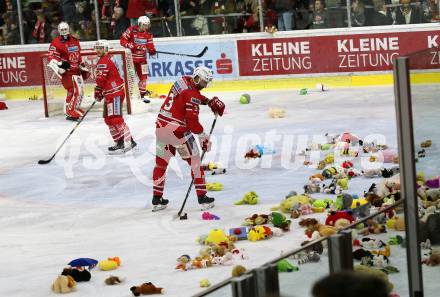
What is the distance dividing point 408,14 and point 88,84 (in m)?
4.74

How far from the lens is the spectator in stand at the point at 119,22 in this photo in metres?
18.1

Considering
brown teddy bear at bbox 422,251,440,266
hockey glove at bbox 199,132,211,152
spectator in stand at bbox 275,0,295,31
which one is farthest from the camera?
spectator in stand at bbox 275,0,295,31

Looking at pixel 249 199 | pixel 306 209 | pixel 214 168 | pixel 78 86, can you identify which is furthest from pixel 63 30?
pixel 306 209

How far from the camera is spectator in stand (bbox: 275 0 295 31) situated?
1702cm

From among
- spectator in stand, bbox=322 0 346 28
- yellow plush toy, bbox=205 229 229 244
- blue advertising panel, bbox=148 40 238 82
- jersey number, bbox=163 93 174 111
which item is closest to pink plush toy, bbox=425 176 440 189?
yellow plush toy, bbox=205 229 229 244

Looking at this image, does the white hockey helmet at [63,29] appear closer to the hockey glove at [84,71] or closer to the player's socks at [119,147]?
the hockey glove at [84,71]

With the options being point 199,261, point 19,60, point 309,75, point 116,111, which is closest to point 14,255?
point 199,261

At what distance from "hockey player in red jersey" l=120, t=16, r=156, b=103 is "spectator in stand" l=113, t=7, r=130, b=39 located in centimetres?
141

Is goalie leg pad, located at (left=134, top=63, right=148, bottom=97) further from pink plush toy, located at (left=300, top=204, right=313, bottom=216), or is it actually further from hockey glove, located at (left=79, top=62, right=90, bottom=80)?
pink plush toy, located at (left=300, top=204, right=313, bottom=216)

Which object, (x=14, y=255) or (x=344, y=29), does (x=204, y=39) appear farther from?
(x=14, y=255)

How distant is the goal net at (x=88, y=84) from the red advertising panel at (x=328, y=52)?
6.34 feet

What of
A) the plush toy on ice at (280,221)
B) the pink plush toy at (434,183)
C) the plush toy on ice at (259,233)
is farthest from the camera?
the plush toy on ice at (280,221)

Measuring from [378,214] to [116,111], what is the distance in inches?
323

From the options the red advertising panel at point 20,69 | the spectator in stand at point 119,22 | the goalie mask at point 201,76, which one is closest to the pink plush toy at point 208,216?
the goalie mask at point 201,76
